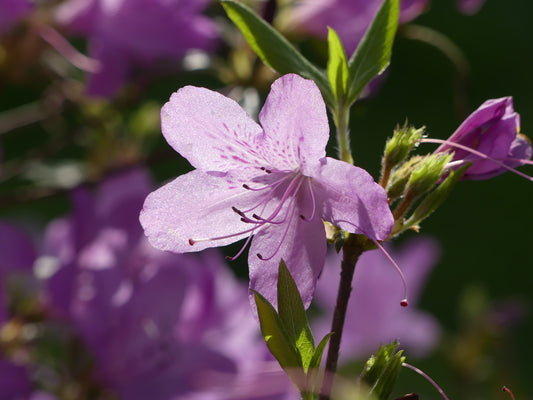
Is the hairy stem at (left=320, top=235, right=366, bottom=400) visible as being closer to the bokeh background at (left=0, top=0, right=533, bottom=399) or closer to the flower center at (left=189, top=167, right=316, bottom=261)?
the flower center at (left=189, top=167, right=316, bottom=261)

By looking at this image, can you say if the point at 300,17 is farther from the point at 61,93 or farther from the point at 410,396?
the point at 410,396

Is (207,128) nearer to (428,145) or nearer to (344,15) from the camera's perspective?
(344,15)

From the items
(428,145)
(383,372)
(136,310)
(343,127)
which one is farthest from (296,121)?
(428,145)

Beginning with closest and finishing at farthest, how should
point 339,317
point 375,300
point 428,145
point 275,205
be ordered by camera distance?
point 339,317 < point 275,205 < point 375,300 < point 428,145

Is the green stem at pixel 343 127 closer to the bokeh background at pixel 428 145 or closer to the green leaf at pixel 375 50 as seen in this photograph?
the green leaf at pixel 375 50

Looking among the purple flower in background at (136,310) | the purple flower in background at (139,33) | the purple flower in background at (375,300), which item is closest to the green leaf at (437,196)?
the purple flower in background at (136,310)

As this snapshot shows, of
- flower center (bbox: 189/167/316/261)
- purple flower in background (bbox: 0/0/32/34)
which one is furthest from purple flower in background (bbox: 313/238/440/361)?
flower center (bbox: 189/167/316/261)
